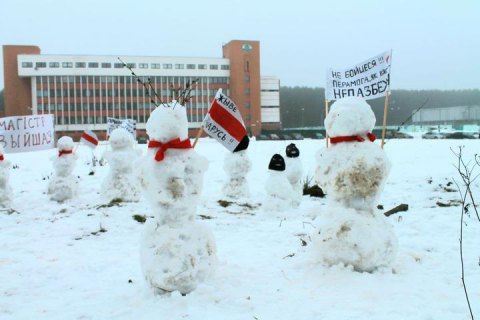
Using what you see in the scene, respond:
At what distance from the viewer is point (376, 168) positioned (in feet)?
15.9

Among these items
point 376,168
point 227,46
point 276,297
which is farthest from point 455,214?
point 227,46

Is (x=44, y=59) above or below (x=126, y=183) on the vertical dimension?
above

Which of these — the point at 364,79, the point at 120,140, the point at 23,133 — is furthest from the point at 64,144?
the point at 364,79

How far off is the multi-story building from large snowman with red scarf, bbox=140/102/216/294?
231 feet

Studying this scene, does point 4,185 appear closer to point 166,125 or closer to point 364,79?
point 166,125

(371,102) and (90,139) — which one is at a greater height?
(371,102)

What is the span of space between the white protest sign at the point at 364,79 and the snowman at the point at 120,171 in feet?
15.9

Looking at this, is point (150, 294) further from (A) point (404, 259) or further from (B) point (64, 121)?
(B) point (64, 121)

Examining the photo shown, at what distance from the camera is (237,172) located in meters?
11.5

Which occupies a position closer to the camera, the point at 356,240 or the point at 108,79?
the point at 356,240

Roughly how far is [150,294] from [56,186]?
24.5 feet

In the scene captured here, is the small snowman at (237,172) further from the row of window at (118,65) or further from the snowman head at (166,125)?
the row of window at (118,65)

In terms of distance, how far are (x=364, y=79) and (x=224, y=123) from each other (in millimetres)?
3792

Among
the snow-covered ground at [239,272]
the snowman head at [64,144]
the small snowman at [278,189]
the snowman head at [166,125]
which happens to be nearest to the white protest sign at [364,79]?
the small snowman at [278,189]
